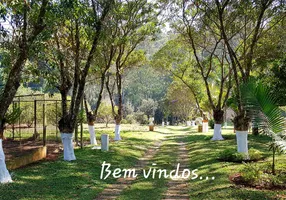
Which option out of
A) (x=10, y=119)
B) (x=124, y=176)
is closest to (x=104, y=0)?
(x=10, y=119)

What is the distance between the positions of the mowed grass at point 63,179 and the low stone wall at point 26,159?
15.4 inches

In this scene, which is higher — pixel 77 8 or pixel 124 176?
pixel 77 8

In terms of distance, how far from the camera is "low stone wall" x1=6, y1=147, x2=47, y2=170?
11.0 metres

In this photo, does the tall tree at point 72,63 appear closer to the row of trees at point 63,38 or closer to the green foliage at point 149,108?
the row of trees at point 63,38

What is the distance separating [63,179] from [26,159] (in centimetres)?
296

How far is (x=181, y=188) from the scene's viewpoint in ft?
29.7

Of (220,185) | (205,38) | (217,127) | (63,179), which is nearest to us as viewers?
(220,185)

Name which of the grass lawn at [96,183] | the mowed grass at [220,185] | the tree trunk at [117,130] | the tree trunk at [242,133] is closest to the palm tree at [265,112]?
the mowed grass at [220,185]

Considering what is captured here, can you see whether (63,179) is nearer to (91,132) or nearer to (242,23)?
(91,132)

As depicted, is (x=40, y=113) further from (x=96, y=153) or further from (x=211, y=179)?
(x=211, y=179)

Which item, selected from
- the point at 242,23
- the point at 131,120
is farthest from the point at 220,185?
the point at 131,120

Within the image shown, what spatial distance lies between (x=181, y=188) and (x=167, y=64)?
65.8 feet

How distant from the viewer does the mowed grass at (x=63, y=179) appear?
7.94 m

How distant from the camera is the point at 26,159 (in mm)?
11867
